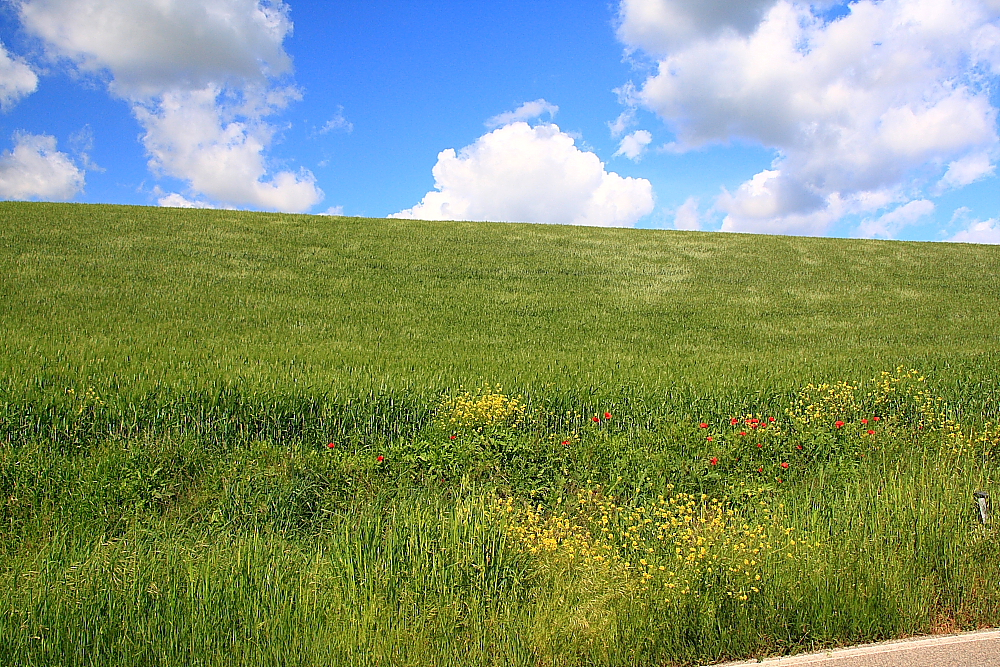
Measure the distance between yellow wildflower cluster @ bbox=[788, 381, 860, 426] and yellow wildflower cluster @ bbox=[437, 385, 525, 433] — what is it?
3399 mm

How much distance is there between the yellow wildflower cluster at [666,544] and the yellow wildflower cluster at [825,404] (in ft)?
8.22

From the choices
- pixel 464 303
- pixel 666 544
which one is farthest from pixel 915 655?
pixel 464 303

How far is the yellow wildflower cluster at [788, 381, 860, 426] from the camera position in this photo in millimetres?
7848

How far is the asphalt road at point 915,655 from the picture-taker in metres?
3.42

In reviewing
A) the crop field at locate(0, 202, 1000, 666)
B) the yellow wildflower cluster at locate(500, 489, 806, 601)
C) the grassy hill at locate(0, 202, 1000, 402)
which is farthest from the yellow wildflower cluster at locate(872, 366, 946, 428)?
the yellow wildflower cluster at locate(500, 489, 806, 601)

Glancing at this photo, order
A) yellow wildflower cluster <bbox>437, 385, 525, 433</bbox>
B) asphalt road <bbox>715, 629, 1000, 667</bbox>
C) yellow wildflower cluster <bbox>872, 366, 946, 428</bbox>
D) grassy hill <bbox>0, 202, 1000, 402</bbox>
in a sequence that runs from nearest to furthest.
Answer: asphalt road <bbox>715, 629, 1000, 667</bbox>
yellow wildflower cluster <bbox>437, 385, 525, 433</bbox>
yellow wildflower cluster <bbox>872, 366, 946, 428</bbox>
grassy hill <bbox>0, 202, 1000, 402</bbox>

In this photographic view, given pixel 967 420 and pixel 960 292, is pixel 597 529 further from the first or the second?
pixel 960 292

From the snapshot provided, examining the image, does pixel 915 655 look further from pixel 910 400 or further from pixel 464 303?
pixel 464 303

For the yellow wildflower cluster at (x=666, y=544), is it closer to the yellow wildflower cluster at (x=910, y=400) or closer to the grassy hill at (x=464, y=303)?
the grassy hill at (x=464, y=303)

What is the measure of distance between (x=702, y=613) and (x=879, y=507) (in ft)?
8.01

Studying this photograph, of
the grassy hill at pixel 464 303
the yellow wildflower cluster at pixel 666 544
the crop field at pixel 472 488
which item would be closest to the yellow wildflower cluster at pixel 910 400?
the crop field at pixel 472 488

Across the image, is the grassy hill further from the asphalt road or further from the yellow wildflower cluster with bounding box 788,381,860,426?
the asphalt road

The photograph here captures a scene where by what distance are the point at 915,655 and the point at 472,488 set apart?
3.53 metres

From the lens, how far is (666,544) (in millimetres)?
5027
